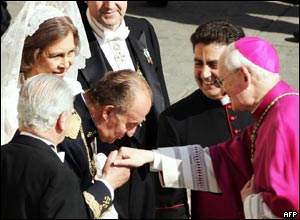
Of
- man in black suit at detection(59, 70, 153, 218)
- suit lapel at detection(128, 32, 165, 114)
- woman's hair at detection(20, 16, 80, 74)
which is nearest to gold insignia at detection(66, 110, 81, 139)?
man in black suit at detection(59, 70, 153, 218)

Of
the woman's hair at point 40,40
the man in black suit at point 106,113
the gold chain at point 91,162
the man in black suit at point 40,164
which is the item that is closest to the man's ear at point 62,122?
the man in black suit at point 40,164

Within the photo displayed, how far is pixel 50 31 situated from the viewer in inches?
152

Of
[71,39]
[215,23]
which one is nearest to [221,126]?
[215,23]

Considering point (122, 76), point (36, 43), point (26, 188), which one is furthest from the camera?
point (36, 43)

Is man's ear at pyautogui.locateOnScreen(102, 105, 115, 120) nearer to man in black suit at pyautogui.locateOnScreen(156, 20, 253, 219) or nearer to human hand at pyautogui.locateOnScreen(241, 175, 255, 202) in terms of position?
man in black suit at pyautogui.locateOnScreen(156, 20, 253, 219)

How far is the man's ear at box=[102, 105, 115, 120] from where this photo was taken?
11.6 ft

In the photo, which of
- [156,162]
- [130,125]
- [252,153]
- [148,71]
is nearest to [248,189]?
[252,153]

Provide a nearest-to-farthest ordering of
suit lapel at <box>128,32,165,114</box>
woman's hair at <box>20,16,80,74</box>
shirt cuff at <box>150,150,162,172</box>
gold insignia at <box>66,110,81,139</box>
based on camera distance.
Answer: gold insignia at <box>66,110,81,139</box> < shirt cuff at <box>150,150,162,172</box> < woman's hair at <box>20,16,80,74</box> < suit lapel at <box>128,32,165,114</box>

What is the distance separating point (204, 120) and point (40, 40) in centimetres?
89

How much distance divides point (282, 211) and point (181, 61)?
601 cm

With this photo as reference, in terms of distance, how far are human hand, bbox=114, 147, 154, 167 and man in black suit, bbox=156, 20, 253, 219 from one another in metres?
0.32

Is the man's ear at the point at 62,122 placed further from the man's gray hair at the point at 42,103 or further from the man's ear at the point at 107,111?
the man's ear at the point at 107,111

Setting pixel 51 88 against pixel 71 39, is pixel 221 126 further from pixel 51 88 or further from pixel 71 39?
pixel 51 88

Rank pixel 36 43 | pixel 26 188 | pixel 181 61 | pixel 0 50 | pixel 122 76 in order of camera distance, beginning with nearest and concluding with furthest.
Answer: pixel 26 188, pixel 122 76, pixel 36 43, pixel 0 50, pixel 181 61
